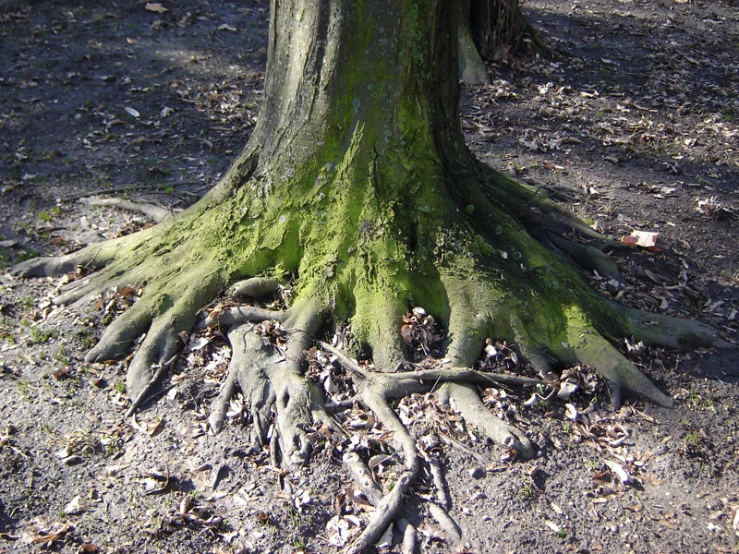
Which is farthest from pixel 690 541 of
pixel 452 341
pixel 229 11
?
pixel 229 11

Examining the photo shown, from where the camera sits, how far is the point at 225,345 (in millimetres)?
4621

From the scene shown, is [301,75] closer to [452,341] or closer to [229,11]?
[452,341]

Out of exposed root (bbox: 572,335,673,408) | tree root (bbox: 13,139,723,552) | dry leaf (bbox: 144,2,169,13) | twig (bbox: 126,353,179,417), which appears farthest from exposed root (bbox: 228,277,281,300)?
dry leaf (bbox: 144,2,169,13)

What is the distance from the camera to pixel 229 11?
11047 millimetres

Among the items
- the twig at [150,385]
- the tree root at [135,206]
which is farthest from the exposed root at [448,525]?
the tree root at [135,206]

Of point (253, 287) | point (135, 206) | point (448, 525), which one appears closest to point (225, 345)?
point (253, 287)

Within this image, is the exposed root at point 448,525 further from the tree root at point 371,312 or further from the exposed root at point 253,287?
the exposed root at point 253,287

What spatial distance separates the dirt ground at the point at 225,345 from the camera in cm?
369

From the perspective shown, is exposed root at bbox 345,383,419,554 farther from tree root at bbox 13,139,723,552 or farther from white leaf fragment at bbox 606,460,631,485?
white leaf fragment at bbox 606,460,631,485

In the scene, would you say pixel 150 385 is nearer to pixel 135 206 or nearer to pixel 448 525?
pixel 448 525

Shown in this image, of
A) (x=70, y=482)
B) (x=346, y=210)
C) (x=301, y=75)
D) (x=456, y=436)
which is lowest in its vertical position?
(x=70, y=482)

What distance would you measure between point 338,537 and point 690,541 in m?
1.80

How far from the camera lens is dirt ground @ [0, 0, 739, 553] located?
3.69 m

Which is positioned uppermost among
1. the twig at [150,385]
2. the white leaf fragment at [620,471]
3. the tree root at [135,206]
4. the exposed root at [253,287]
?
the exposed root at [253,287]
